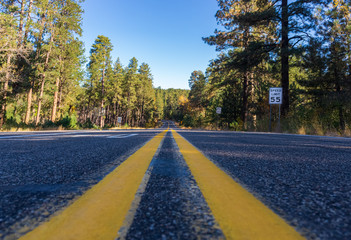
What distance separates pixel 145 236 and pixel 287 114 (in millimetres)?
14155

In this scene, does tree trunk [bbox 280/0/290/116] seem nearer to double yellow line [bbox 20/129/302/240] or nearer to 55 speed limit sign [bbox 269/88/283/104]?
55 speed limit sign [bbox 269/88/283/104]

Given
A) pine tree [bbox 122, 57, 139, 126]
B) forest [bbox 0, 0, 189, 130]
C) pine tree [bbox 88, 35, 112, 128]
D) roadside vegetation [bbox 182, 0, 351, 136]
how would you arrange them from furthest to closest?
pine tree [bbox 122, 57, 139, 126] → pine tree [bbox 88, 35, 112, 128] → forest [bbox 0, 0, 189, 130] → roadside vegetation [bbox 182, 0, 351, 136]

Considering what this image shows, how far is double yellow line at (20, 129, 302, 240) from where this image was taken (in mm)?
570

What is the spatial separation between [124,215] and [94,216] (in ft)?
0.35

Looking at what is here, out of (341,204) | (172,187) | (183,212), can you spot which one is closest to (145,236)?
(183,212)

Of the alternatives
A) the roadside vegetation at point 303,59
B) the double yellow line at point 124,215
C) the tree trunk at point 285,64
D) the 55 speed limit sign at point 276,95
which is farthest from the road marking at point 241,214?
the tree trunk at point 285,64

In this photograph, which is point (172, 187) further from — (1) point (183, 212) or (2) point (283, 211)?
(2) point (283, 211)

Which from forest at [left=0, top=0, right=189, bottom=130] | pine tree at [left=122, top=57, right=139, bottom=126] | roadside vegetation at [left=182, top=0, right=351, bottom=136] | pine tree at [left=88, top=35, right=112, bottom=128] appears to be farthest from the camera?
pine tree at [left=122, top=57, right=139, bottom=126]

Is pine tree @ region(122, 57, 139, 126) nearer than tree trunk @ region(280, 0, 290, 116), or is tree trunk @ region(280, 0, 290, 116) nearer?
tree trunk @ region(280, 0, 290, 116)

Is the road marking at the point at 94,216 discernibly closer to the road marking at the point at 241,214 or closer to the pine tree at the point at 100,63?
the road marking at the point at 241,214

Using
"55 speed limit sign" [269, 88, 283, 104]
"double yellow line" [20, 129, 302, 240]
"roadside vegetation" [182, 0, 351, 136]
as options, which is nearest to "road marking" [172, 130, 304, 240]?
"double yellow line" [20, 129, 302, 240]

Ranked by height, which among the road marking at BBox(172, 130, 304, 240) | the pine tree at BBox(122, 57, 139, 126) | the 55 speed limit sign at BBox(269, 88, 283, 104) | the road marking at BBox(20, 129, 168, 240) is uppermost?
the pine tree at BBox(122, 57, 139, 126)

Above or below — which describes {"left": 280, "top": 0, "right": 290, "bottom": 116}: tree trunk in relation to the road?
above

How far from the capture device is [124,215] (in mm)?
685
